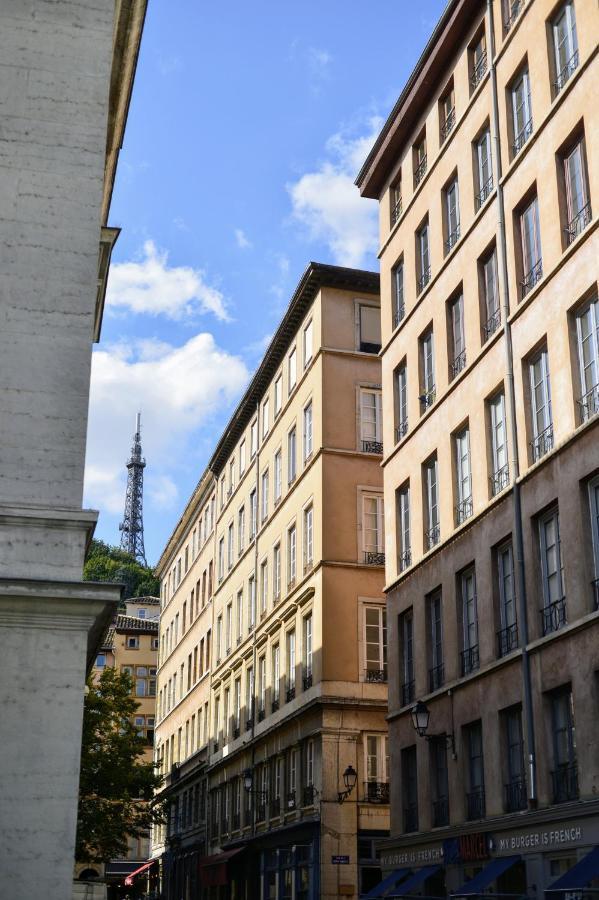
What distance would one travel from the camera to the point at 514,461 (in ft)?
84.2

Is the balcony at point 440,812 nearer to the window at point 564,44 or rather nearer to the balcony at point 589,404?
the balcony at point 589,404

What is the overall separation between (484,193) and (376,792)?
1795cm

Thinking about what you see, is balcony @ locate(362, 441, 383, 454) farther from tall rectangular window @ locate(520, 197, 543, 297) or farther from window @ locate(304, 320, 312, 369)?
tall rectangular window @ locate(520, 197, 543, 297)

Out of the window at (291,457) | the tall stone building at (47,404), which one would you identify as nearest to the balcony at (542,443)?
the tall stone building at (47,404)

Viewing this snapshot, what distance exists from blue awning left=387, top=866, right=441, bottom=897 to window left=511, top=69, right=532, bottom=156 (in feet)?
53.1

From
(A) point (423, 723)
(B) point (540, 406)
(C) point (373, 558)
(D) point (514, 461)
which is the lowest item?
(A) point (423, 723)

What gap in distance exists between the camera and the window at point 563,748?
22.5m

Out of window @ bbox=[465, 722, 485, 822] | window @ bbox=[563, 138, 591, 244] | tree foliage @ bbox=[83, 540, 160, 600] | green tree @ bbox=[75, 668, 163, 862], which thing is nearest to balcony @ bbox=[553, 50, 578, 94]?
window @ bbox=[563, 138, 591, 244]

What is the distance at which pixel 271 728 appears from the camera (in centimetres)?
4388

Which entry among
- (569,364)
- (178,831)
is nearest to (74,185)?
(569,364)

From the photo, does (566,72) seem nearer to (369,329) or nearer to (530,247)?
(530,247)

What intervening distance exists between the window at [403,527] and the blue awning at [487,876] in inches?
389

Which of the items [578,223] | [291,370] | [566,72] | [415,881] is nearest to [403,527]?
[415,881]

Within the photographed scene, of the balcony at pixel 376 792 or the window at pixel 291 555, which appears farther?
the window at pixel 291 555
